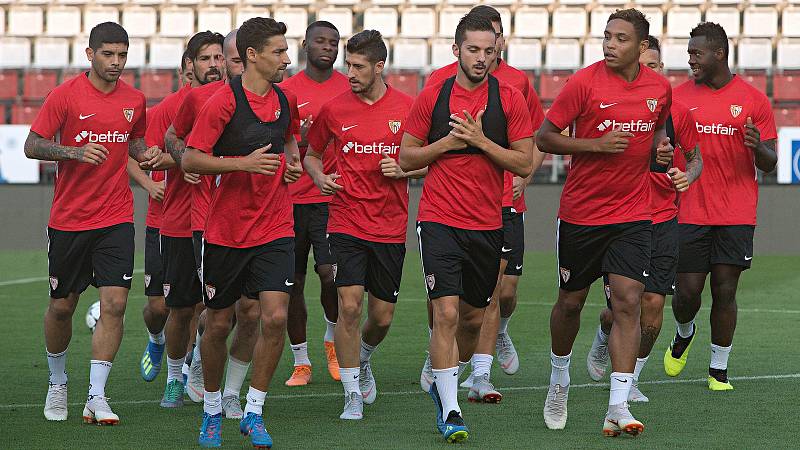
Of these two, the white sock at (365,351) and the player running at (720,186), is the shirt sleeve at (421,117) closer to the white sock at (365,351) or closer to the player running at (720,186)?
the white sock at (365,351)

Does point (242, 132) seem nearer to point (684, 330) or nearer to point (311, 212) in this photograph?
point (311, 212)

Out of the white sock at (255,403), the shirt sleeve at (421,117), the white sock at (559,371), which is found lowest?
the white sock at (255,403)

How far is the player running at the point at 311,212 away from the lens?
9.01 metres

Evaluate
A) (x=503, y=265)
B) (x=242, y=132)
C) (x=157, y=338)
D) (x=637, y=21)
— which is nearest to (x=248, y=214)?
(x=242, y=132)

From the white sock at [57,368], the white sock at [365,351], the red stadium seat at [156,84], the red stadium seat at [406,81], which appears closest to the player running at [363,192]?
the white sock at [365,351]

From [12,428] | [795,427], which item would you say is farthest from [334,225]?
[795,427]

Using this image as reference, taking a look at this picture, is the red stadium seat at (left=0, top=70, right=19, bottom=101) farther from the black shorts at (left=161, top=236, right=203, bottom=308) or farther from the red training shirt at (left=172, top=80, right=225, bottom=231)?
the red training shirt at (left=172, top=80, right=225, bottom=231)

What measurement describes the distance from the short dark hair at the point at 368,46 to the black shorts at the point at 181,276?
1.57m

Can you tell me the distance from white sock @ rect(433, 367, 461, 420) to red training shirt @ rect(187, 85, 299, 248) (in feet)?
3.47

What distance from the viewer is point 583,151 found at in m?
6.99

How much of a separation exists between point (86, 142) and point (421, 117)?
193 centimetres

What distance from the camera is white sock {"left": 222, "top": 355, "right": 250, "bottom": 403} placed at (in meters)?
6.99

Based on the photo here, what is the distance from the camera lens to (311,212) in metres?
9.10

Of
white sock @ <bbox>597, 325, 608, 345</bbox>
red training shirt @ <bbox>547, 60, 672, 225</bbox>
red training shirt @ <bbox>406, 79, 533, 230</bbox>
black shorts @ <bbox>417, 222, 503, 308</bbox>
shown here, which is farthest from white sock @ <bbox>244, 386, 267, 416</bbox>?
white sock @ <bbox>597, 325, 608, 345</bbox>
